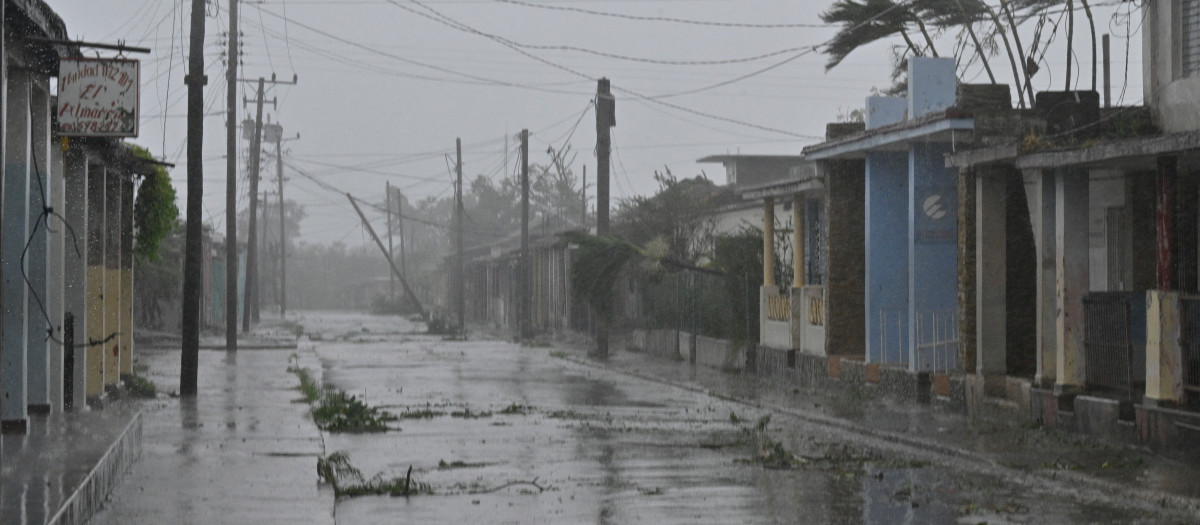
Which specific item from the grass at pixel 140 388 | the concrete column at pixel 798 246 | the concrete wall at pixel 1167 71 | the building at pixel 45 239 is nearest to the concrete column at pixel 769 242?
the concrete column at pixel 798 246

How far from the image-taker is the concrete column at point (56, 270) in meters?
14.8

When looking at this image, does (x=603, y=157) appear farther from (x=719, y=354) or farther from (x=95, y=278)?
(x=95, y=278)

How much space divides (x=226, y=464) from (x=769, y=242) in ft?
60.0

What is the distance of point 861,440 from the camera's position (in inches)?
653

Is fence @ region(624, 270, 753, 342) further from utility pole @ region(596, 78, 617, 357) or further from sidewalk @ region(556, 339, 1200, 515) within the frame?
sidewalk @ region(556, 339, 1200, 515)

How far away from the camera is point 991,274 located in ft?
64.3

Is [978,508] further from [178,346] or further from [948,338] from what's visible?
[178,346]

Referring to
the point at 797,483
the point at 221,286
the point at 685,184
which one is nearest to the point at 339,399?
the point at 797,483

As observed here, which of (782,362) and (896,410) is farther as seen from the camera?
(782,362)

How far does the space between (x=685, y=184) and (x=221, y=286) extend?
99.8 ft

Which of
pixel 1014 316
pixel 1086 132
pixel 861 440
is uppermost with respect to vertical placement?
pixel 1086 132

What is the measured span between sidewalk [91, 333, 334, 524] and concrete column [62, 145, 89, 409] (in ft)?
3.03

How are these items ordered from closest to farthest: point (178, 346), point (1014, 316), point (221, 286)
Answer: point (1014, 316)
point (178, 346)
point (221, 286)

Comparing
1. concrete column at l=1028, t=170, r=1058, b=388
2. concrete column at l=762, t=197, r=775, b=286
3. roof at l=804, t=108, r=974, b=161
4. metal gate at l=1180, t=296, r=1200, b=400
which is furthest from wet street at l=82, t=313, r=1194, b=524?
concrete column at l=762, t=197, r=775, b=286
